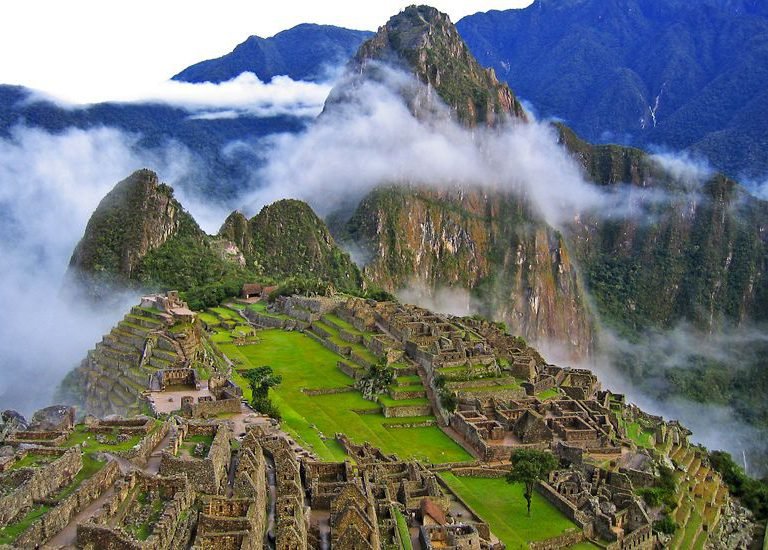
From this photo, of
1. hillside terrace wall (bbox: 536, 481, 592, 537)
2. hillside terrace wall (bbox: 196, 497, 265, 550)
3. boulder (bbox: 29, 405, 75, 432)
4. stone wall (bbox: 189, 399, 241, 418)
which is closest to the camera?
hillside terrace wall (bbox: 196, 497, 265, 550)

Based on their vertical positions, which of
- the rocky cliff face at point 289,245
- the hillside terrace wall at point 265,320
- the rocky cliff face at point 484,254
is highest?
the hillside terrace wall at point 265,320

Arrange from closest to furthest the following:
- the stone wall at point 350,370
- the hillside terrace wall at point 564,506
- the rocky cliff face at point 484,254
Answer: the hillside terrace wall at point 564,506 → the stone wall at point 350,370 → the rocky cliff face at point 484,254

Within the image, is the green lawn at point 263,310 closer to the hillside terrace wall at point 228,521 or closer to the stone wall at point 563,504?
the stone wall at point 563,504

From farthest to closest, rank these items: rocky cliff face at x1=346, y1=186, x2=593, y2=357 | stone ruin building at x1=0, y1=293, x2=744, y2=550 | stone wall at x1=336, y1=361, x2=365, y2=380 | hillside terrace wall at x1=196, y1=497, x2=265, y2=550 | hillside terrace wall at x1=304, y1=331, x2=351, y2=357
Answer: rocky cliff face at x1=346, y1=186, x2=593, y2=357
hillside terrace wall at x1=304, y1=331, x2=351, y2=357
stone wall at x1=336, y1=361, x2=365, y2=380
stone ruin building at x1=0, y1=293, x2=744, y2=550
hillside terrace wall at x1=196, y1=497, x2=265, y2=550

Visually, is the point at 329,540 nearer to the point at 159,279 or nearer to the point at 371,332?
the point at 371,332

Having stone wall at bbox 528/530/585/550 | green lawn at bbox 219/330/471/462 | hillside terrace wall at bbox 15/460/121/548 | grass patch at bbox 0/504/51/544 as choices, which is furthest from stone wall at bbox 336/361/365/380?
grass patch at bbox 0/504/51/544

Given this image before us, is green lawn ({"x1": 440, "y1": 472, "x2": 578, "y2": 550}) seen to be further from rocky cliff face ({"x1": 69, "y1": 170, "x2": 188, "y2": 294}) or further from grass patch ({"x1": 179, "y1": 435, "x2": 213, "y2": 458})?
rocky cliff face ({"x1": 69, "y1": 170, "x2": 188, "y2": 294})

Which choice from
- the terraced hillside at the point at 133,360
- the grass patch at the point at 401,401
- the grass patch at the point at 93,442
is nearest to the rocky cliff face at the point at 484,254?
the terraced hillside at the point at 133,360
